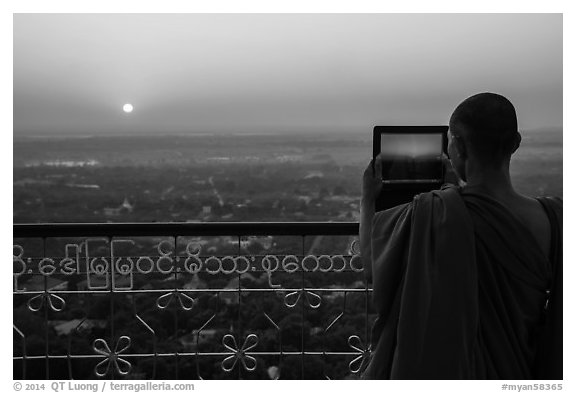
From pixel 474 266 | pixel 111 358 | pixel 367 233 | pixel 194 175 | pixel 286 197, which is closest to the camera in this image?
pixel 474 266

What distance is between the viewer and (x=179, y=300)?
8.25 ft

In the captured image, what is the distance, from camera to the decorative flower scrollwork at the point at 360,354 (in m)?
2.53

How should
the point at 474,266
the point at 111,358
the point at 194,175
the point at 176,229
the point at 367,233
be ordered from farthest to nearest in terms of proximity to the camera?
the point at 194,175 → the point at 111,358 → the point at 176,229 → the point at 367,233 → the point at 474,266

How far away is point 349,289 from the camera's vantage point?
2574mm

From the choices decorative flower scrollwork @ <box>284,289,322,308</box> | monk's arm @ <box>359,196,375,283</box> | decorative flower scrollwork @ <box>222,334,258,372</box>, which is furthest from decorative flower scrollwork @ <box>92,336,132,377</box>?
monk's arm @ <box>359,196,375,283</box>

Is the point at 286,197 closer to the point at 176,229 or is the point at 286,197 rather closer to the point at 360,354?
the point at 176,229

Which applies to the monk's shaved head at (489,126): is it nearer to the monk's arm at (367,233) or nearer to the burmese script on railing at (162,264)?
the monk's arm at (367,233)

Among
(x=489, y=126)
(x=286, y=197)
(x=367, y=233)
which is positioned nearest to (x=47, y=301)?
(x=286, y=197)

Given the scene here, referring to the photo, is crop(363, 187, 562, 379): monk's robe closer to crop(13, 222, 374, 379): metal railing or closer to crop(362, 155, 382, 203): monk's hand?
crop(362, 155, 382, 203): monk's hand

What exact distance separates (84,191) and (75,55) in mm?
785

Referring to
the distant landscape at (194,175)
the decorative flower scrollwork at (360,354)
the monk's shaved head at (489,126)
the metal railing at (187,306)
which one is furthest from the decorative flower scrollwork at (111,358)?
the monk's shaved head at (489,126)

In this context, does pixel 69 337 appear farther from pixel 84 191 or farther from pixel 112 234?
pixel 84 191

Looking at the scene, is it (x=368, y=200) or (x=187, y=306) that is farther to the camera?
(x=187, y=306)

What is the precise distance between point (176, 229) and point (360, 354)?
1.02m
